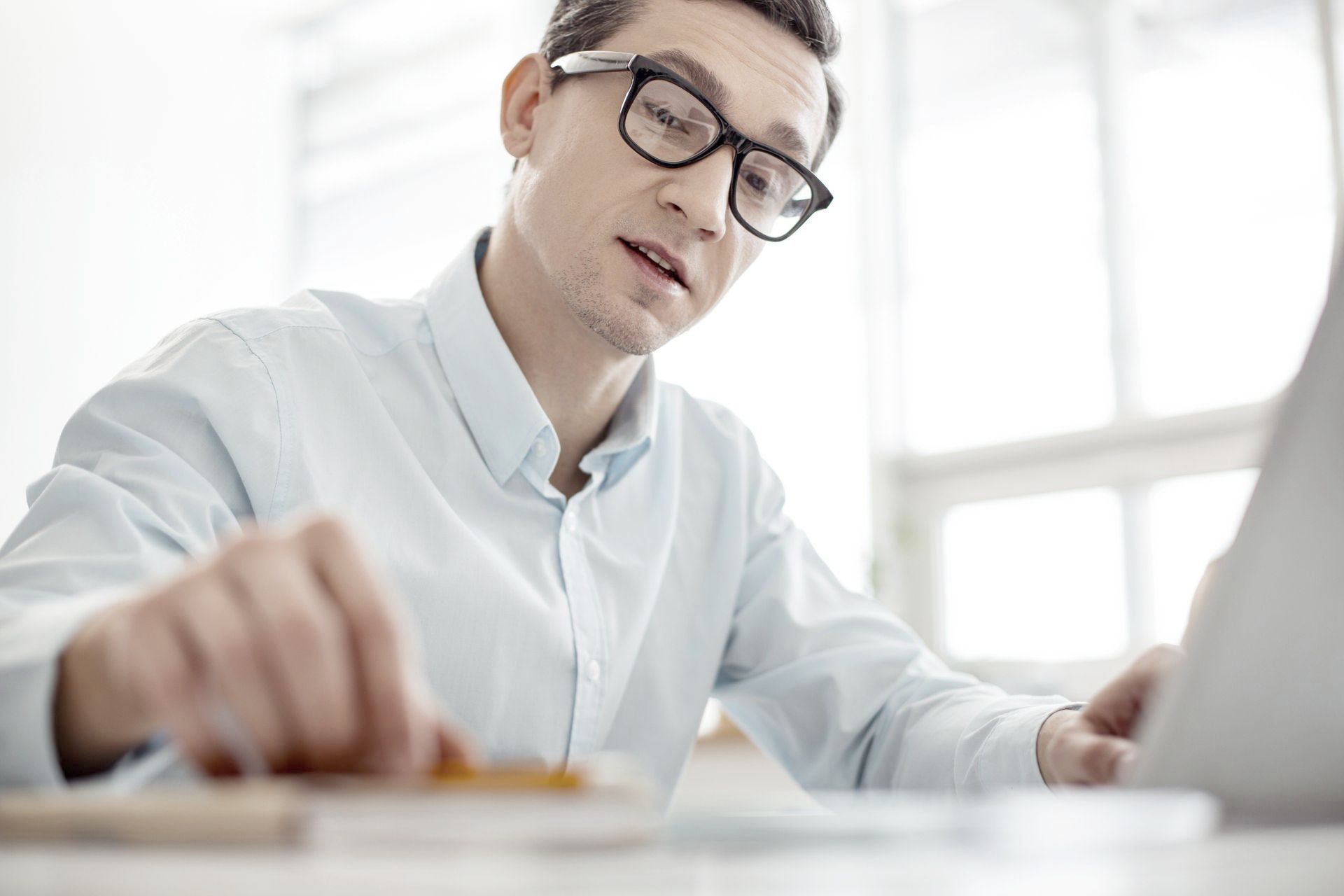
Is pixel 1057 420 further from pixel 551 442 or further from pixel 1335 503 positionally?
pixel 1335 503

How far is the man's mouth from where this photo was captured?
127cm

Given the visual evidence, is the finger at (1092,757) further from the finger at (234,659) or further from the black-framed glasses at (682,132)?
the black-framed glasses at (682,132)

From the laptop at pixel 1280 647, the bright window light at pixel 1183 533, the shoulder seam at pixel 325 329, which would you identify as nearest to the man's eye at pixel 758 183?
the shoulder seam at pixel 325 329

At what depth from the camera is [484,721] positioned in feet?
3.65

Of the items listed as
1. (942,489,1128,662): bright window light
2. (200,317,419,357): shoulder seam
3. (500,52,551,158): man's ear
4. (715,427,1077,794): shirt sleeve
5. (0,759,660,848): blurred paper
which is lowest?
(942,489,1128,662): bright window light

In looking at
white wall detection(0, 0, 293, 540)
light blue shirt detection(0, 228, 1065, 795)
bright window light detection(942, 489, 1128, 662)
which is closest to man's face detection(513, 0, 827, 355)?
light blue shirt detection(0, 228, 1065, 795)

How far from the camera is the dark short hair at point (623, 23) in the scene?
139 centimetres

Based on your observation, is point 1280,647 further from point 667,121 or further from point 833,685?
point 667,121

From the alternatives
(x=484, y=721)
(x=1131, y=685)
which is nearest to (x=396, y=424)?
(x=484, y=721)

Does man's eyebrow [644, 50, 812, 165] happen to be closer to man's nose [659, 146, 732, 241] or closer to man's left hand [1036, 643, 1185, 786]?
man's nose [659, 146, 732, 241]

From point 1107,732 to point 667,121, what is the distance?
80cm

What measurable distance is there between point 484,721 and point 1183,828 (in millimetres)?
820

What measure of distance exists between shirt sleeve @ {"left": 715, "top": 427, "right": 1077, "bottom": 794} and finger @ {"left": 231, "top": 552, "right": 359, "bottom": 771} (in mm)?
773

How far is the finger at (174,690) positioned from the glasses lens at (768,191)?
3.35 ft
